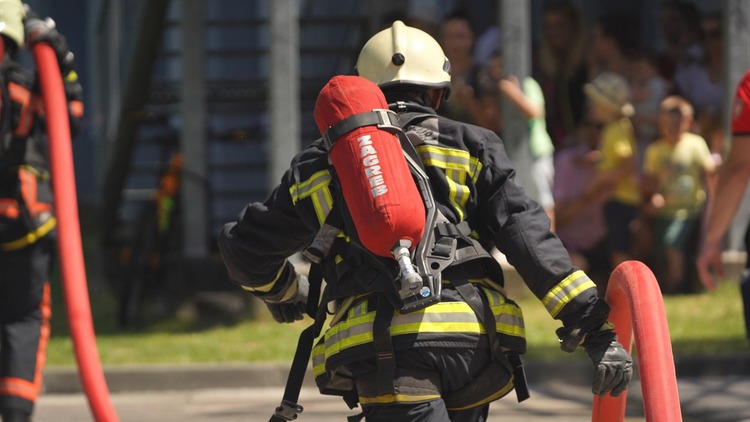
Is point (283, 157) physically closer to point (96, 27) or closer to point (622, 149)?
point (622, 149)

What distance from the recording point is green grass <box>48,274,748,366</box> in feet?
30.3

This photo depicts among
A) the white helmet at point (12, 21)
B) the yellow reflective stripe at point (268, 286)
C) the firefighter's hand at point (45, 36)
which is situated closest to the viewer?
the yellow reflective stripe at point (268, 286)

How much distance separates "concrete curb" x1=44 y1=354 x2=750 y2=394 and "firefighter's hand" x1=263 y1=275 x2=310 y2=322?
422cm

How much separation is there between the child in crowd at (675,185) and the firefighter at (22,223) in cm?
545

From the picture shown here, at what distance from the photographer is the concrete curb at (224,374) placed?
28.5ft

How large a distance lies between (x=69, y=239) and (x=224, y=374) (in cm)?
347

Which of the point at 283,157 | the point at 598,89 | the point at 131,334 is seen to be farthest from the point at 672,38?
the point at 131,334

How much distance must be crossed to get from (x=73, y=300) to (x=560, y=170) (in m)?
6.49

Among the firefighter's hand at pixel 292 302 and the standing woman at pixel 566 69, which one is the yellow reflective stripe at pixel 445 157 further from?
the standing woman at pixel 566 69

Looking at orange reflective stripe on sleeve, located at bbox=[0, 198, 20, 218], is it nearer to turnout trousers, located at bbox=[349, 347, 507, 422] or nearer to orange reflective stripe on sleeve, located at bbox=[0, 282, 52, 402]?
orange reflective stripe on sleeve, located at bbox=[0, 282, 52, 402]

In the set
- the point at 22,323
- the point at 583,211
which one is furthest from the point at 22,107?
the point at 583,211

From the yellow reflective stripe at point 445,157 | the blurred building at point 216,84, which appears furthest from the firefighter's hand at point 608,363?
the blurred building at point 216,84

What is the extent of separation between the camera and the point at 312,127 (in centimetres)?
1474

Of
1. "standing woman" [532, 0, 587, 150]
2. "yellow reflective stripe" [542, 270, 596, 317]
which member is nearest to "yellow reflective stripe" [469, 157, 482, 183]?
"yellow reflective stripe" [542, 270, 596, 317]
